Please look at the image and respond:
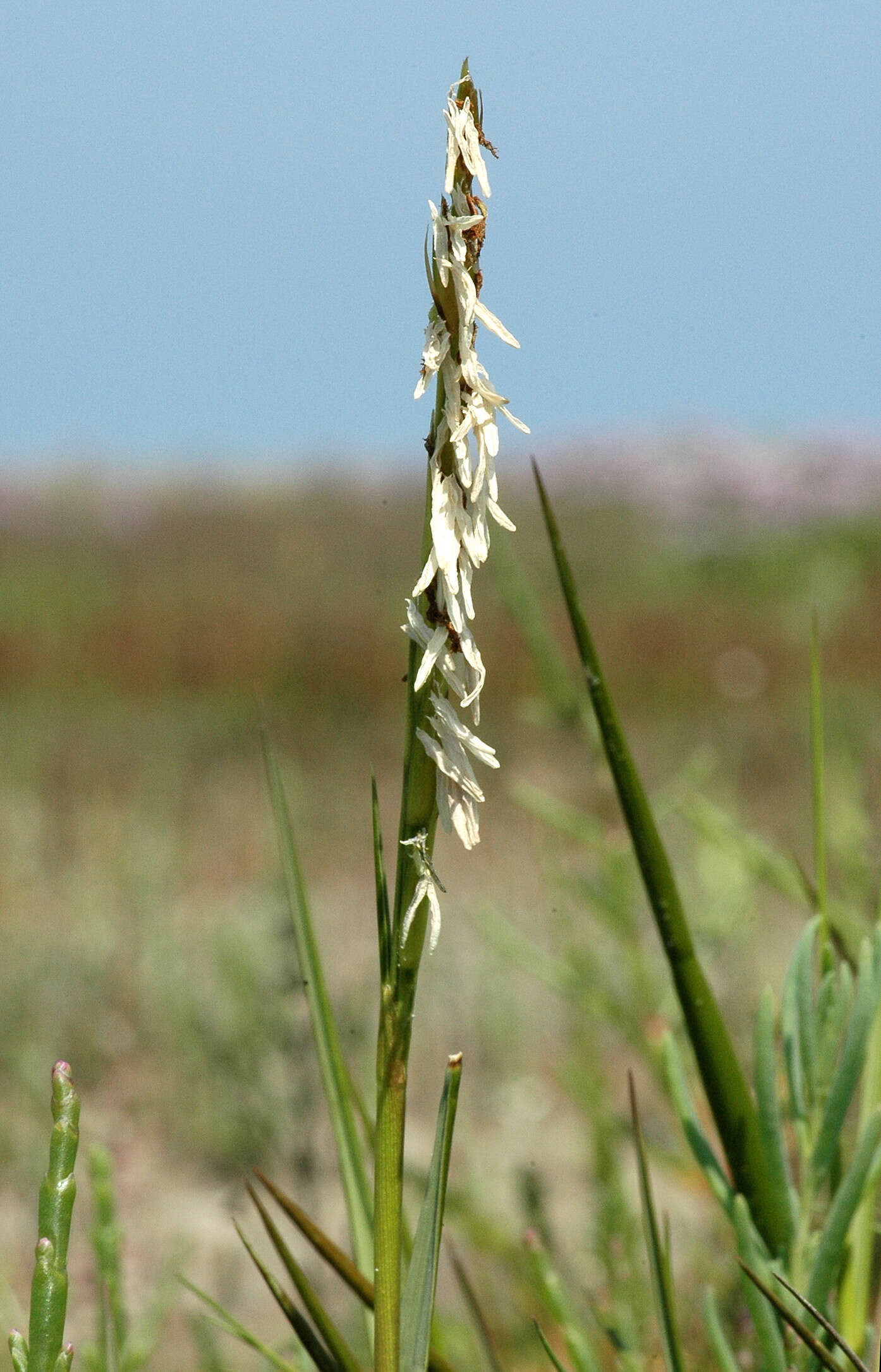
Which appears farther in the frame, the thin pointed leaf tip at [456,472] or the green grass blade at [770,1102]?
the green grass blade at [770,1102]

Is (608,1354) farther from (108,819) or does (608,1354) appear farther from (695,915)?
(108,819)

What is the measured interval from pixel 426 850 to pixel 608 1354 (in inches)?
30.1

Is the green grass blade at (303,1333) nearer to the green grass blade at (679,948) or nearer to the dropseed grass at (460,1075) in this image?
the dropseed grass at (460,1075)

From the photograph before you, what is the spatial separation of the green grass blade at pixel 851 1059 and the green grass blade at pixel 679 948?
42mm

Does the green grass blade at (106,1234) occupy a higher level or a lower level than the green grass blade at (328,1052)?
Result: lower

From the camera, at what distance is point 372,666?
5.90 metres

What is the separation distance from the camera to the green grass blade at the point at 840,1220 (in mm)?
313

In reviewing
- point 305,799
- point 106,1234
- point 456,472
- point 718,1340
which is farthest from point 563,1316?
point 305,799

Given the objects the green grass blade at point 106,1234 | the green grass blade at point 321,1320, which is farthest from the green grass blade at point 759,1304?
the green grass blade at point 106,1234

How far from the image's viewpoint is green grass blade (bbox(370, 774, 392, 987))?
8.6 inches

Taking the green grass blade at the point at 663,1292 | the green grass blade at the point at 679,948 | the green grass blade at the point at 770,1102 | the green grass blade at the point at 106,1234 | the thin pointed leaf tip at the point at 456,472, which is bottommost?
the green grass blade at the point at 106,1234

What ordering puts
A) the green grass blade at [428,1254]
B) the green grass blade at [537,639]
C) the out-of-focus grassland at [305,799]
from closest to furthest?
the green grass blade at [428,1254]
the green grass blade at [537,639]
the out-of-focus grassland at [305,799]

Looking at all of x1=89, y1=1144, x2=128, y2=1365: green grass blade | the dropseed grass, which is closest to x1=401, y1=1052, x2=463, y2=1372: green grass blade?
the dropseed grass

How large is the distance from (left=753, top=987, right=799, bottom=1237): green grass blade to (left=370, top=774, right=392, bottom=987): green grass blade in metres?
0.15
